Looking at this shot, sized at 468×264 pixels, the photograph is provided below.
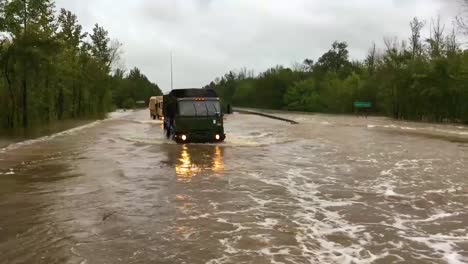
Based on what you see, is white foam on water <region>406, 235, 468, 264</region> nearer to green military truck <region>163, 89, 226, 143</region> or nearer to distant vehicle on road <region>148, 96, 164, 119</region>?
green military truck <region>163, 89, 226, 143</region>

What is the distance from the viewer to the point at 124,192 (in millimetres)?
12258

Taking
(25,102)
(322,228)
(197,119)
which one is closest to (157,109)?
(25,102)

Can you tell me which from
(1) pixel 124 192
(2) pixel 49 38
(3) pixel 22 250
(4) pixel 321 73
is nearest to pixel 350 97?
(4) pixel 321 73

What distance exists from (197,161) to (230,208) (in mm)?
7807

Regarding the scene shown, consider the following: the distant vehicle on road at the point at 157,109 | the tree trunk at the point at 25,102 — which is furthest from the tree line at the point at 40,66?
the distant vehicle on road at the point at 157,109

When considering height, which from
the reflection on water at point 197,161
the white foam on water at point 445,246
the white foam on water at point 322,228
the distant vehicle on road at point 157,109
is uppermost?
the distant vehicle on road at point 157,109

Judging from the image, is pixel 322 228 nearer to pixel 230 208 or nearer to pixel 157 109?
pixel 230 208

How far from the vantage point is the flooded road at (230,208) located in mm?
7715

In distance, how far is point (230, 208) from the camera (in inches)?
420

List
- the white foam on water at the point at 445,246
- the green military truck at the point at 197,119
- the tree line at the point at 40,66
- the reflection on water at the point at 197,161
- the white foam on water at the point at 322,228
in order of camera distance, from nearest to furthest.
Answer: the white foam on water at the point at 445,246, the white foam on water at the point at 322,228, the reflection on water at the point at 197,161, the green military truck at the point at 197,119, the tree line at the point at 40,66

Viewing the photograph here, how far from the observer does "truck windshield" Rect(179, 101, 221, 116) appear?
81.2 ft

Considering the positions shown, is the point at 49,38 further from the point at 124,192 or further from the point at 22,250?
the point at 22,250

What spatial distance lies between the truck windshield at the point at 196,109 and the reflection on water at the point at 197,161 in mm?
1667

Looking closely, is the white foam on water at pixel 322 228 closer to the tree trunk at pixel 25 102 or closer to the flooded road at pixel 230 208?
the flooded road at pixel 230 208
